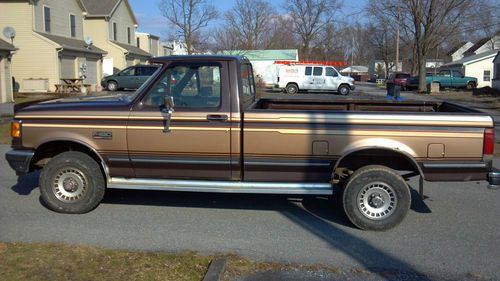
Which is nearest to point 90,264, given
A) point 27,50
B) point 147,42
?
point 27,50

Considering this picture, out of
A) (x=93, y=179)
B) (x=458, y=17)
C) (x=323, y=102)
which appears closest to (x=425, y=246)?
(x=323, y=102)

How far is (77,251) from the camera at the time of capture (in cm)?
473

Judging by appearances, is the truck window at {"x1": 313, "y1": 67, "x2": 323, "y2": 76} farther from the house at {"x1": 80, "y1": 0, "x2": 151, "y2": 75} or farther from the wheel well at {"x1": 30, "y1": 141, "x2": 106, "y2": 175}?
the wheel well at {"x1": 30, "y1": 141, "x2": 106, "y2": 175}

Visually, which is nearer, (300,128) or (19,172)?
(300,128)

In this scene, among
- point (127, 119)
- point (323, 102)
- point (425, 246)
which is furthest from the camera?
point (323, 102)

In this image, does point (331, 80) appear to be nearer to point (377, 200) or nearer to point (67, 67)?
point (67, 67)

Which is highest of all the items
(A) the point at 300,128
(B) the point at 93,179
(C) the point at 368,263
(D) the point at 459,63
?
(D) the point at 459,63

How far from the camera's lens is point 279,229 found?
18.3 feet

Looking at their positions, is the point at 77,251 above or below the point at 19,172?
below

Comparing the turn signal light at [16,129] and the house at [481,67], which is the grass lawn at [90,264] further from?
the house at [481,67]

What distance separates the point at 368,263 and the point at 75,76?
107ft

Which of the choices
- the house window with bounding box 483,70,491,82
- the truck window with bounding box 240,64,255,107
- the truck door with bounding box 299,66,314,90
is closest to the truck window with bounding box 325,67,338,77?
the truck door with bounding box 299,66,314,90

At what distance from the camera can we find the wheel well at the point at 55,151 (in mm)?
6059

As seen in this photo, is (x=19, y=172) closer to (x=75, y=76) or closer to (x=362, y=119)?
(x=362, y=119)
